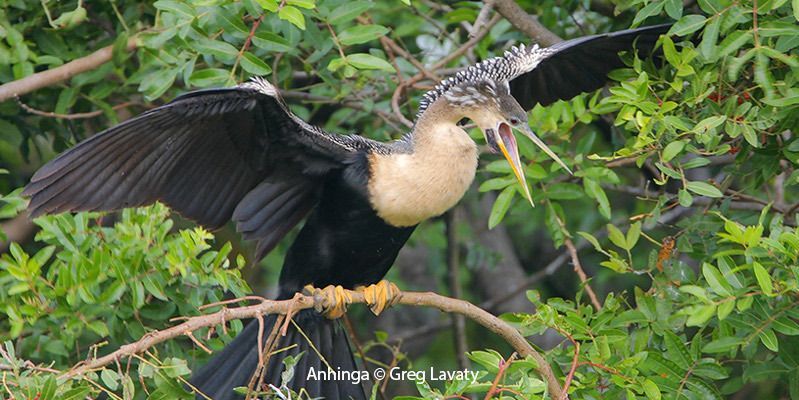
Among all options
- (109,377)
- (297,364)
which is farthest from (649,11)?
(109,377)

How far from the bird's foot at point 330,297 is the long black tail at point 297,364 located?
96mm

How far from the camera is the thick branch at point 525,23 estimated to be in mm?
3258

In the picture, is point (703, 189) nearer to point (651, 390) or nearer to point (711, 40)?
point (711, 40)

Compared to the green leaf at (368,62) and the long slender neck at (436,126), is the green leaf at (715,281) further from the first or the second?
the green leaf at (368,62)

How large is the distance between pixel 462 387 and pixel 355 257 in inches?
38.2

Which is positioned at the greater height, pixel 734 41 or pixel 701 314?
pixel 734 41

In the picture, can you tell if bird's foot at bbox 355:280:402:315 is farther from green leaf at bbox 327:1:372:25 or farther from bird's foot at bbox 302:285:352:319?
green leaf at bbox 327:1:372:25

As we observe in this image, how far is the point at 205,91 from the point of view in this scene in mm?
2633

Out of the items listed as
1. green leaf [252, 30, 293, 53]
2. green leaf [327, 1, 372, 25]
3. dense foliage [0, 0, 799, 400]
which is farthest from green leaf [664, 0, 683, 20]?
green leaf [252, 30, 293, 53]

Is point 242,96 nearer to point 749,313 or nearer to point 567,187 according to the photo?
point 567,187

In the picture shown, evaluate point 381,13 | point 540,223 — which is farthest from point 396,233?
point 540,223

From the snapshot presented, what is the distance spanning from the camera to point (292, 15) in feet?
8.63

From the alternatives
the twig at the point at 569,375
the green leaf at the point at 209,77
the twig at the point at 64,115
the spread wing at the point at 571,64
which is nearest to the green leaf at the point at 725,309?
the twig at the point at 569,375

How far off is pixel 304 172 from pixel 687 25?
1.04 m
